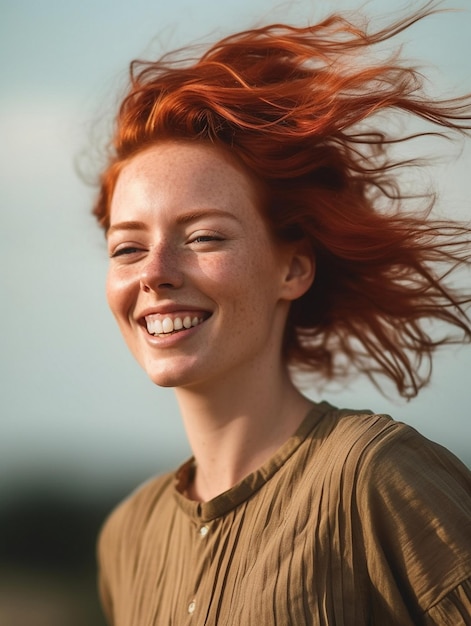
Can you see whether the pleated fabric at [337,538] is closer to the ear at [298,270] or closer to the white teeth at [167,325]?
the ear at [298,270]

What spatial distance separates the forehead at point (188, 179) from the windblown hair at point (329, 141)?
45mm

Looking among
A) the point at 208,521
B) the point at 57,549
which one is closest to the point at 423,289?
the point at 208,521

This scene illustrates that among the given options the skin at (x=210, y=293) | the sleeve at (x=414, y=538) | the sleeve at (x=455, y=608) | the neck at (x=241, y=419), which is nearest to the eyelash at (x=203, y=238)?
the skin at (x=210, y=293)

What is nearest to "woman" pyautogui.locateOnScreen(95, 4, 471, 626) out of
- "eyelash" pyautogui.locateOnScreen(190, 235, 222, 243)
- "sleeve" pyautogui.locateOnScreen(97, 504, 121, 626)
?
"eyelash" pyautogui.locateOnScreen(190, 235, 222, 243)

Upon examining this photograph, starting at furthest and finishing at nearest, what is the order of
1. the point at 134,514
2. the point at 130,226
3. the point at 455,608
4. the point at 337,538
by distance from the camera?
the point at 134,514, the point at 130,226, the point at 337,538, the point at 455,608

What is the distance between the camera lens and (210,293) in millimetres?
3129

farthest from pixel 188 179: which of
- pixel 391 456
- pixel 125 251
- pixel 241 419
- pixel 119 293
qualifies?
pixel 391 456

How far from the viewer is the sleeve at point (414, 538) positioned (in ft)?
9.11

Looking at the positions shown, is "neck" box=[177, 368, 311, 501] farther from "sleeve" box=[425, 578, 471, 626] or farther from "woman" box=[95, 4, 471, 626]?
A: "sleeve" box=[425, 578, 471, 626]

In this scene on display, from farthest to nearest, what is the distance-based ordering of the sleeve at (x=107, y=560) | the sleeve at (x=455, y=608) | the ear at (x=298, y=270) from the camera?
the sleeve at (x=107, y=560), the ear at (x=298, y=270), the sleeve at (x=455, y=608)

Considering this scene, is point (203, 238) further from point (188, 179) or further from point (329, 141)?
point (329, 141)

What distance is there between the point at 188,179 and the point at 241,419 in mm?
718

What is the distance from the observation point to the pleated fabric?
Result: 2.81 meters

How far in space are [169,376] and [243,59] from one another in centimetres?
100
